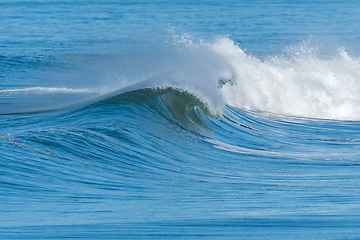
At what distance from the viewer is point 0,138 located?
6645 millimetres

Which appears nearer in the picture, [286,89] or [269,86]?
[269,86]

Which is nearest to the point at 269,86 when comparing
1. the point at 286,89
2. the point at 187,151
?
the point at 286,89

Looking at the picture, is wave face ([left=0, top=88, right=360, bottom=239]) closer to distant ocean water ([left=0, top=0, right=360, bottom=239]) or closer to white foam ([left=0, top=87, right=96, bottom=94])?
distant ocean water ([left=0, top=0, right=360, bottom=239])

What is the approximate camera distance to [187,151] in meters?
7.05

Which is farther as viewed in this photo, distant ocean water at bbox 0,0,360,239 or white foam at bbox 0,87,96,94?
white foam at bbox 0,87,96,94

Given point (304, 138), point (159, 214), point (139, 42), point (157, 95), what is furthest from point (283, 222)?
point (139, 42)

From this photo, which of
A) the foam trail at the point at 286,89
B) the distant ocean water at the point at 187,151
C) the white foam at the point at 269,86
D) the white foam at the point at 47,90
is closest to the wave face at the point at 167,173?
the distant ocean water at the point at 187,151

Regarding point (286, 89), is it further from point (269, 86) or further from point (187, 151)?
point (187, 151)

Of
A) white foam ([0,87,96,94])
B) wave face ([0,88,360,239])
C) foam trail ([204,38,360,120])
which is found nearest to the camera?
wave face ([0,88,360,239])

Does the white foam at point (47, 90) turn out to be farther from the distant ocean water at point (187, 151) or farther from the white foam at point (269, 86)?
the white foam at point (269, 86)

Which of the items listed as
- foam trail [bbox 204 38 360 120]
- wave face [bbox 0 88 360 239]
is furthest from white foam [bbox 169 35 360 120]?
wave face [bbox 0 88 360 239]

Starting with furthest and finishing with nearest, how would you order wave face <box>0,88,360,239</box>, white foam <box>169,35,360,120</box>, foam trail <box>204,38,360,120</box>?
foam trail <box>204,38,360,120</box>, white foam <box>169,35,360,120</box>, wave face <box>0,88,360,239</box>

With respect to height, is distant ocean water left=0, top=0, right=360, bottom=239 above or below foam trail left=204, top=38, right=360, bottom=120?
below

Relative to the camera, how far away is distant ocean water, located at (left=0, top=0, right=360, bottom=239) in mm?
4145
